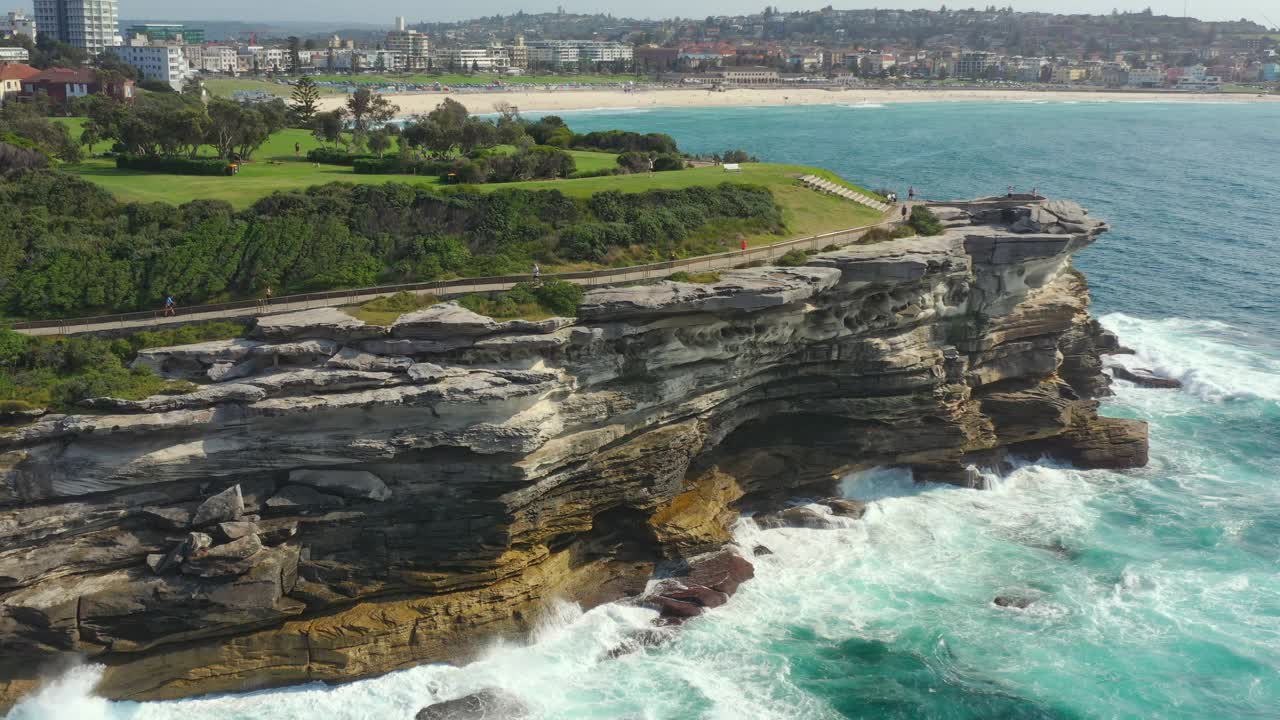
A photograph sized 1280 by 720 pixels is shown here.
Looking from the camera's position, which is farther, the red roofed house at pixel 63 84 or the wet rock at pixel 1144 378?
the red roofed house at pixel 63 84

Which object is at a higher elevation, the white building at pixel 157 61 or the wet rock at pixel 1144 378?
the white building at pixel 157 61

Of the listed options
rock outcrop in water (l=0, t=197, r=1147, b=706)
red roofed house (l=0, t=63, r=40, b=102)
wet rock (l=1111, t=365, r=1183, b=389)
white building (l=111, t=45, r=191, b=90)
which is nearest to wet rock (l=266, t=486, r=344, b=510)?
rock outcrop in water (l=0, t=197, r=1147, b=706)

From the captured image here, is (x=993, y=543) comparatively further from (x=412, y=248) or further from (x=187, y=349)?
(x=187, y=349)

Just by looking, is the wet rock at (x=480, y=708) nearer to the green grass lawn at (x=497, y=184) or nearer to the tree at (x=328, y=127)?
the green grass lawn at (x=497, y=184)

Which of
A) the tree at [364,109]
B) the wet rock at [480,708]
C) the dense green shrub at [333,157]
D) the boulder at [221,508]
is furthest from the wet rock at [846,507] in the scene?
the tree at [364,109]

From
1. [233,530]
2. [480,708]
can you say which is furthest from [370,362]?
[480,708]

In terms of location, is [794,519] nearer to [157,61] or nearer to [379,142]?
[379,142]

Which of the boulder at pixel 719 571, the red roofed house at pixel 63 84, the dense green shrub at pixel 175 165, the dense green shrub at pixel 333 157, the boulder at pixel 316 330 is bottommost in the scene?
the boulder at pixel 719 571
